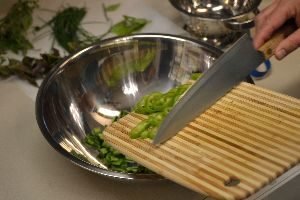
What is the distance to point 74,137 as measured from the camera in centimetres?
86

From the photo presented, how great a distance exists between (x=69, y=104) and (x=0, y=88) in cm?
22

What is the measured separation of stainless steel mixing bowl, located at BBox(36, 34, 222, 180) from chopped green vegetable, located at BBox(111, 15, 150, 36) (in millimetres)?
190

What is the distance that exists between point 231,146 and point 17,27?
0.75 metres

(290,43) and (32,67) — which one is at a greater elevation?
(290,43)

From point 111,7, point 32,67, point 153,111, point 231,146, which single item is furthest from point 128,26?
point 231,146

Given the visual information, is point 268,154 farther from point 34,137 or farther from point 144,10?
point 144,10

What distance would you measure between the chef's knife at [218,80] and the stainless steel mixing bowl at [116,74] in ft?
0.65

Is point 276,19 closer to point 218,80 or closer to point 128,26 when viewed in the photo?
point 218,80

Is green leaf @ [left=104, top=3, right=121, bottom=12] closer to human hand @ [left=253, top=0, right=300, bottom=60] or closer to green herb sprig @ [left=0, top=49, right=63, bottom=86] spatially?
green herb sprig @ [left=0, top=49, right=63, bottom=86]

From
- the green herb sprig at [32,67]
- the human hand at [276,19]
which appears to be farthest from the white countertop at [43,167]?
the human hand at [276,19]

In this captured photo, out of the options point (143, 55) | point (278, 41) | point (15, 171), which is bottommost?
point (15, 171)

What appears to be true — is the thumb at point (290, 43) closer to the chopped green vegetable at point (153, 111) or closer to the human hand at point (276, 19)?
the human hand at point (276, 19)

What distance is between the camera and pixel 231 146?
24.4 inches

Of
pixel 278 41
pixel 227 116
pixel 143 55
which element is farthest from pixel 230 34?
pixel 227 116
